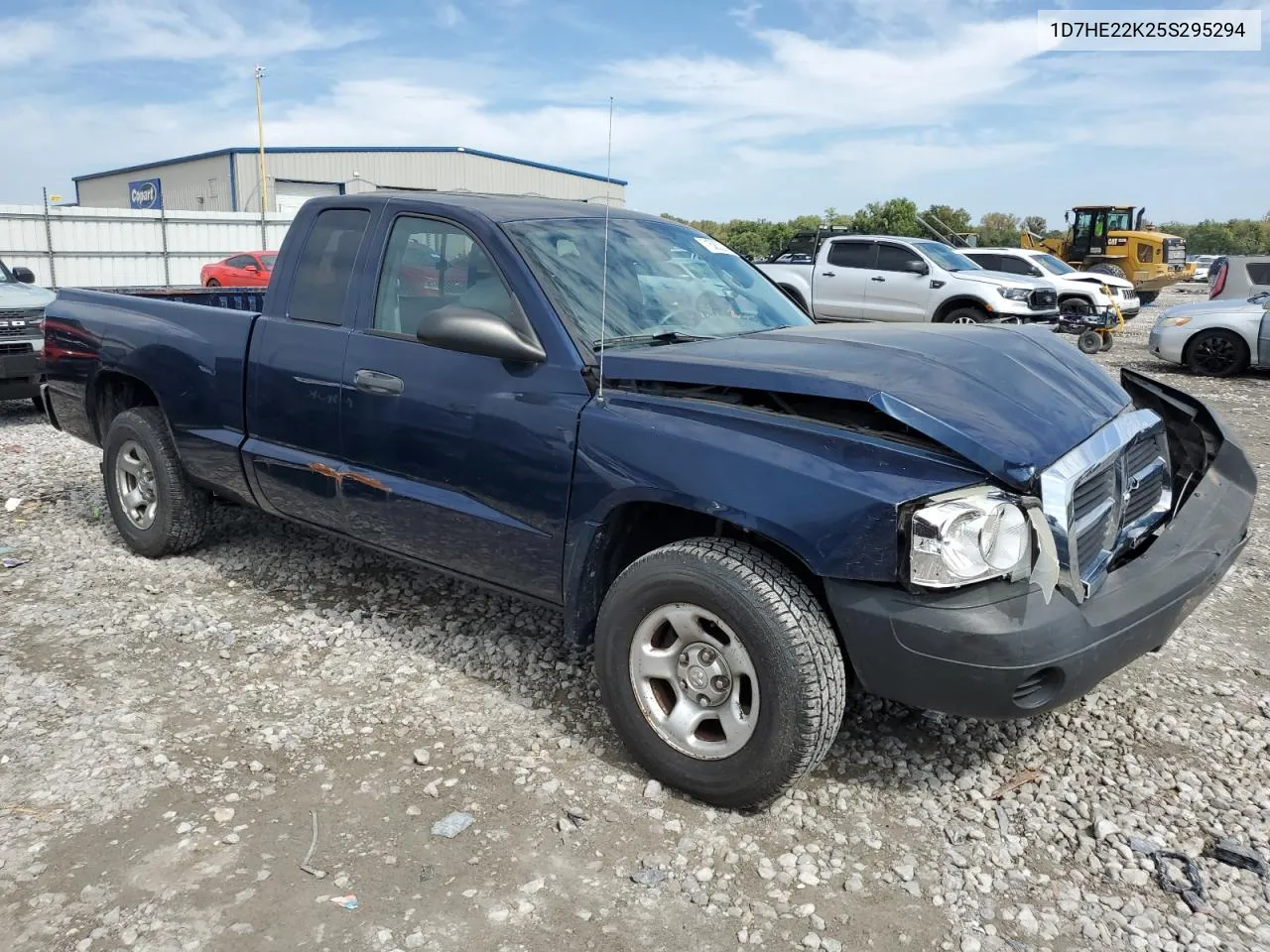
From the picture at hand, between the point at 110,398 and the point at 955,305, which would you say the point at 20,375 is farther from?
the point at 955,305

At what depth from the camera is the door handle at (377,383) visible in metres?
3.73

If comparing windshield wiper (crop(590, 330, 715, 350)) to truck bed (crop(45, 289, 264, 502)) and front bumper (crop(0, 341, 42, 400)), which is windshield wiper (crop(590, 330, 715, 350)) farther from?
front bumper (crop(0, 341, 42, 400))

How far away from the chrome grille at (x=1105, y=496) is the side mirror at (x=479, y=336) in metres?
1.67

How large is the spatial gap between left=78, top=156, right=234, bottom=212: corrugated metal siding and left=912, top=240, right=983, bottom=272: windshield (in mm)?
34499

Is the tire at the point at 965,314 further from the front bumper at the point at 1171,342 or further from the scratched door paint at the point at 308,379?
the scratched door paint at the point at 308,379

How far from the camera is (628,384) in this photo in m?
3.22

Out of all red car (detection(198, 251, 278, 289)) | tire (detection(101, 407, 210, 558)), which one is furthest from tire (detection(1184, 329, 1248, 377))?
red car (detection(198, 251, 278, 289))

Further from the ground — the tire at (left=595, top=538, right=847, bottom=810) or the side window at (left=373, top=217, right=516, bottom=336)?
the side window at (left=373, top=217, right=516, bottom=336)

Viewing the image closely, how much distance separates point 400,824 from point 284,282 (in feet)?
8.07

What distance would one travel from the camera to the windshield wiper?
11.1ft

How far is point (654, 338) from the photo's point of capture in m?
3.57

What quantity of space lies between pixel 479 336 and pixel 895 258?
13673 mm

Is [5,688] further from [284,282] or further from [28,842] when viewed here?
[284,282]

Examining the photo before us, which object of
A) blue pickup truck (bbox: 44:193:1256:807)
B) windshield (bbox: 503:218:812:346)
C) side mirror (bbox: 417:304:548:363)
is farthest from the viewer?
windshield (bbox: 503:218:812:346)
